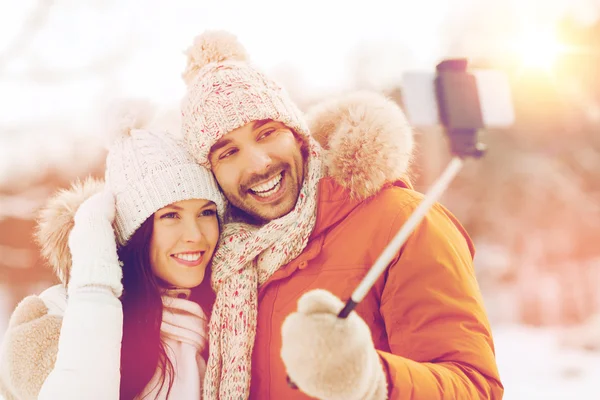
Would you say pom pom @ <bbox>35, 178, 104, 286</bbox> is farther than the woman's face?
Yes

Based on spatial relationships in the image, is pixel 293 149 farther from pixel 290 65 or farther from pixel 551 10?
pixel 551 10

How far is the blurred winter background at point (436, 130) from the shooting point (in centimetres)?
507

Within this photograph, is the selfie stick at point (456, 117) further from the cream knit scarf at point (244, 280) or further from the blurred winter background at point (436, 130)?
the blurred winter background at point (436, 130)

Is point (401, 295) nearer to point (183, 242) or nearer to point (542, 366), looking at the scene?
point (183, 242)

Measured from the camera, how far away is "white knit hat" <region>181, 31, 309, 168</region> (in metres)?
1.54

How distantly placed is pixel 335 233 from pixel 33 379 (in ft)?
3.05

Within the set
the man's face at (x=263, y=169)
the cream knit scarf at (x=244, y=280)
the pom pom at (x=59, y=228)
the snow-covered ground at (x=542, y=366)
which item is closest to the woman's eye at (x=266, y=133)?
the man's face at (x=263, y=169)

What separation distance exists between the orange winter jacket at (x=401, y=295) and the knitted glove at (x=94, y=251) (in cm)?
40

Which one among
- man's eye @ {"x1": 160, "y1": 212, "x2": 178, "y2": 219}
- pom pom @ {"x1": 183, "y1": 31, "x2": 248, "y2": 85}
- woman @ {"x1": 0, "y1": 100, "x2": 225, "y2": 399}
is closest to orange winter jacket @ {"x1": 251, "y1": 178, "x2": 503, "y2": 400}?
woman @ {"x1": 0, "y1": 100, "x2": 225, "y2": 399}

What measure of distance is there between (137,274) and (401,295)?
0.81 meters

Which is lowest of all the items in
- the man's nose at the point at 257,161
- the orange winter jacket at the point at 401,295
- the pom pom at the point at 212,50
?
the orange winter jacket at the point at 401,295

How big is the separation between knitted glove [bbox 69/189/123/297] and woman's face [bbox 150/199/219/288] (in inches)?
5.8

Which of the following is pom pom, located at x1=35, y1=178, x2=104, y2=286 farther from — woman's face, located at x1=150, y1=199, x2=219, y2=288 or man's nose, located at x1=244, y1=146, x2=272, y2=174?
man's nose, located at x1=244, y1=146, x2=272, y2=174

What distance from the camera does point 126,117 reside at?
1.71 m
